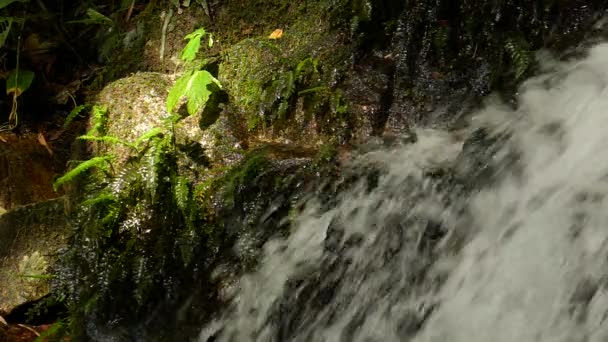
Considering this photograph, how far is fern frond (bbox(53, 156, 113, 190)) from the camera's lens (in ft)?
11.8

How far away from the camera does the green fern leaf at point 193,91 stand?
3641 mm

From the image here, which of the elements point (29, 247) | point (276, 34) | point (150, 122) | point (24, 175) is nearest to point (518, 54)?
point (276, 34)

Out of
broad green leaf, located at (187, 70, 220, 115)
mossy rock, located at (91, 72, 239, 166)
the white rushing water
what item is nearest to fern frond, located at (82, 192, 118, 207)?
mossy rock, located at (91, 72, 239, 166)

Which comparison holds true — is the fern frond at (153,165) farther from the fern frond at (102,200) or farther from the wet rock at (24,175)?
the wet rock at (24,175)

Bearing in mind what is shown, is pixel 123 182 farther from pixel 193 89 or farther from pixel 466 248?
pixel 466 248

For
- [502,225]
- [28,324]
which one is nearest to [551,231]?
[502,225]

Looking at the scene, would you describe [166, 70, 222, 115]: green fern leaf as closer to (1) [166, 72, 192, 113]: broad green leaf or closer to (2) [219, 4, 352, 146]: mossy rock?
(1) [166, 72, 192, 113]: broad green leaf

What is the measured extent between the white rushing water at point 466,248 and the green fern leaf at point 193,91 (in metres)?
1.10

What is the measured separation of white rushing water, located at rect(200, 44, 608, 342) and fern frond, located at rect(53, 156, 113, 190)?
1.39 m

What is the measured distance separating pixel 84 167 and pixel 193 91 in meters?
0.88

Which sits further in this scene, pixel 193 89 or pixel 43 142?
pixel 43 142

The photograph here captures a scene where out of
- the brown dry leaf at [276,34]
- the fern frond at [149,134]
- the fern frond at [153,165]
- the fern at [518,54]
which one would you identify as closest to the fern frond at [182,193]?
the fern frond at [153,165]

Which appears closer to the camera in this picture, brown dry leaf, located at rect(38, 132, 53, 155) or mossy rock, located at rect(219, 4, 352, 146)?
mossy rock, located at rect(219, 4, 352, 146)

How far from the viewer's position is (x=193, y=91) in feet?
12.0
